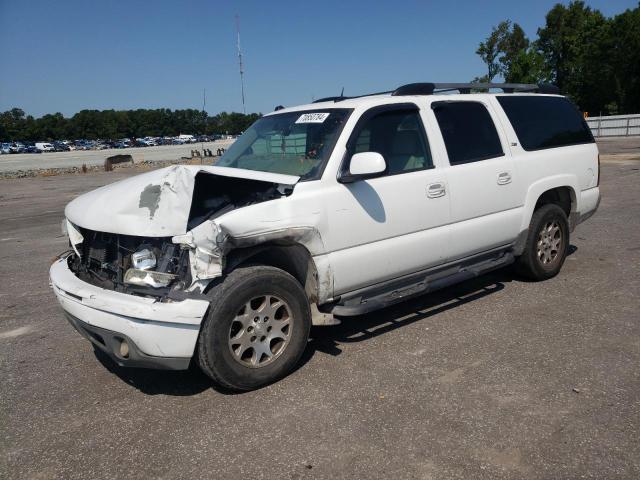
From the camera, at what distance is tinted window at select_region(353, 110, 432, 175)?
4.23 meters

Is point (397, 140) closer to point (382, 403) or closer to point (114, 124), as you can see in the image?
point (382, 403)

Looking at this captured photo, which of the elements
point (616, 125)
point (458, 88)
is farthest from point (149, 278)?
point (616, 125)

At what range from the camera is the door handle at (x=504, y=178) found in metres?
4.92

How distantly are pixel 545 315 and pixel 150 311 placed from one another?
3.34 m

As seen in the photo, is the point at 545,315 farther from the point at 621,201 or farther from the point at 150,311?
the point at 621,201

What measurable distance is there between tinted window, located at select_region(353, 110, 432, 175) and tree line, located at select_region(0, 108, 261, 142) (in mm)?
123931

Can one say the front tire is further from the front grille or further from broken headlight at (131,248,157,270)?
broken headlight at (131,248,157,270)

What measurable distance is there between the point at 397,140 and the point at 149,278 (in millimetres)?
2244

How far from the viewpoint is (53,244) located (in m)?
9.16

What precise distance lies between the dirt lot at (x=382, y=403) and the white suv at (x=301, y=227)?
373mm

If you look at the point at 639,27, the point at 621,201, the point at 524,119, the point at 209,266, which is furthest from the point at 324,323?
the point at 639,27

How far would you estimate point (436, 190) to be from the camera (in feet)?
14.4

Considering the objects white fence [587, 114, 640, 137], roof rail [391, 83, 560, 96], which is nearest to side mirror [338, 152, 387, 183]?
roof rail [391, 83, 560, 96]

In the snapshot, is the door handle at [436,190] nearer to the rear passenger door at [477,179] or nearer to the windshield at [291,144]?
the rear passenger door at [477,179]
